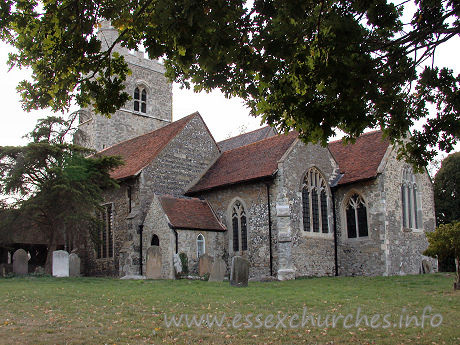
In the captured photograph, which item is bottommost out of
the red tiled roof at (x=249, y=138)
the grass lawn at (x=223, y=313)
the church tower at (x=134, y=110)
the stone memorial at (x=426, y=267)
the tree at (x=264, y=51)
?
the stone memorial at (x=426, y=267)

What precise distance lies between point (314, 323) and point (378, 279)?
9703 mm

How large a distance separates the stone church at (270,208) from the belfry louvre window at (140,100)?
1110cm

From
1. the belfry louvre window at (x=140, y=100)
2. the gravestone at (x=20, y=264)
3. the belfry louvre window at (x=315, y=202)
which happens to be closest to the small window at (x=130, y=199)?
the gravestone at (x=20, y=264)

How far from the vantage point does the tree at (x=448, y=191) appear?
107 ft

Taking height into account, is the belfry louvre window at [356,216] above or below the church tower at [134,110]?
below

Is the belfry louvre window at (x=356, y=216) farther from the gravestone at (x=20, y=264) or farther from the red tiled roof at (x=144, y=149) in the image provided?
the gravestone at (x=20, y=264)

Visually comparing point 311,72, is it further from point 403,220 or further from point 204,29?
point 403,220

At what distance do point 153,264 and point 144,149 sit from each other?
840cm

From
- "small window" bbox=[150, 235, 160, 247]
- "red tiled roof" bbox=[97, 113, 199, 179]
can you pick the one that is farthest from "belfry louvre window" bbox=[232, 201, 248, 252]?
"red tiled roof" bbox=[97, 113, 199, 179]

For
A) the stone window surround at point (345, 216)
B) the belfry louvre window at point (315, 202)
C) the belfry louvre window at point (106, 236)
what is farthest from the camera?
the belfry louvre window at point (106, 236)

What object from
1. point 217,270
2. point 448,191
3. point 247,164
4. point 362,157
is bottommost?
point 217,270

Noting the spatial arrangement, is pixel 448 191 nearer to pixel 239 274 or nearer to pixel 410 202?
pixel 410 202

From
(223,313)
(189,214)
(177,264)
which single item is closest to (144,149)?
(189,214)

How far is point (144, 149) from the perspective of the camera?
82.3 feet
